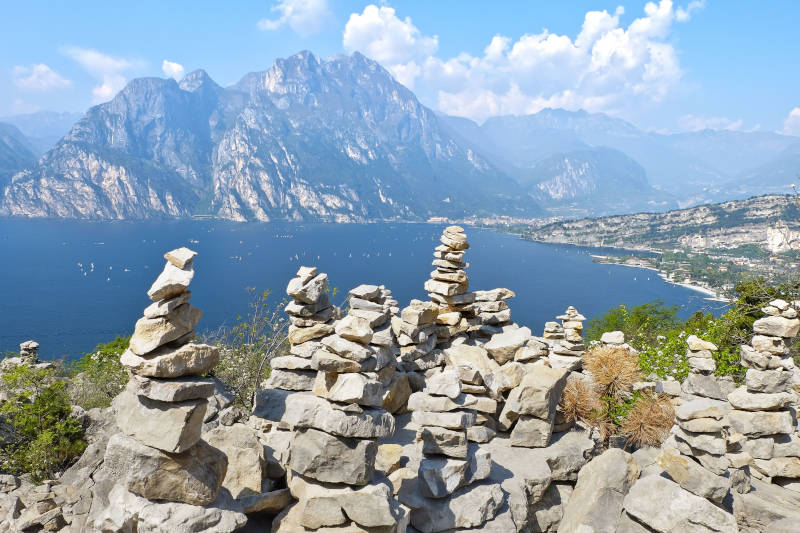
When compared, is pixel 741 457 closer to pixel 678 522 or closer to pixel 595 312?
pixel 678 522

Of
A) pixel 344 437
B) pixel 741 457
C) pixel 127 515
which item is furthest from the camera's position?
pixel 741 457

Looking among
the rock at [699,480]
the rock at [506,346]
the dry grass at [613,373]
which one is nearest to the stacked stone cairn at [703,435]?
the rock at [699,480]

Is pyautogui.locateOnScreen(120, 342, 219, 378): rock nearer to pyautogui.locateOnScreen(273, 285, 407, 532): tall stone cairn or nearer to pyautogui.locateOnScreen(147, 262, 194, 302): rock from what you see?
pyautogui.locateOnScreen(147, 262, 194, 302): rock

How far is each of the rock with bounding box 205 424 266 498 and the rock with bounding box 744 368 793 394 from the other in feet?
46.4

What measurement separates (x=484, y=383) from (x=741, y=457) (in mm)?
7096

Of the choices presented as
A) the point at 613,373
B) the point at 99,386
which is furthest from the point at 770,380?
the point at 99,386

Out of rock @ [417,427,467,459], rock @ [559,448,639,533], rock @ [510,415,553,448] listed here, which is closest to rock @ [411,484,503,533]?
rock @ [417,427,467,459]

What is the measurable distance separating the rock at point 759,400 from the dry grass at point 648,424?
2023 mm

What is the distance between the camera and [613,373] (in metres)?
16.0

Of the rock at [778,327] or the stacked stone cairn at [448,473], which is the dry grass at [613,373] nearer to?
the rock at [778,327]

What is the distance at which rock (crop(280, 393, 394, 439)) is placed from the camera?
8.95 meters

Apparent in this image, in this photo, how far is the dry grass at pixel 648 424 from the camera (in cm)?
1484

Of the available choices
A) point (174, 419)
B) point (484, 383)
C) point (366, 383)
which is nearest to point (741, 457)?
point (484, 383)

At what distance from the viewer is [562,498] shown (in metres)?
12.6
